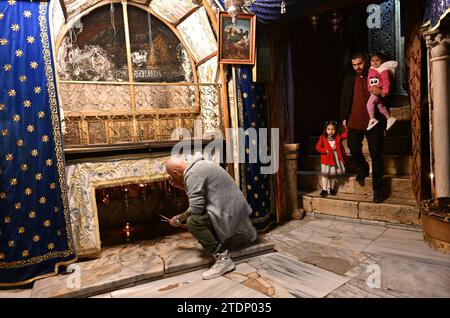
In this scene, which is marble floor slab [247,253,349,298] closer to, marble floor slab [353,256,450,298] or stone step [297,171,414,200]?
marble floor slab [353,256,450,298]

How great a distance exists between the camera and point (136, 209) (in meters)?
A: 5.67

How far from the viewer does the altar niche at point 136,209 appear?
16.2ft

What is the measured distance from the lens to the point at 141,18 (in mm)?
5395

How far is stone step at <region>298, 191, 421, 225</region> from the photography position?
4.70m

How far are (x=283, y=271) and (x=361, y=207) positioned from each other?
2161mm

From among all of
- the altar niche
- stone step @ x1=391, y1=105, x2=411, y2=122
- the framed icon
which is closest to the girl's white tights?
stone step @ x1=391, y1=105, x2=411, y2=122

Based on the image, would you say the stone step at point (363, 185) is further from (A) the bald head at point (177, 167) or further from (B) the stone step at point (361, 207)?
(A) the bald head at point (177, 167)

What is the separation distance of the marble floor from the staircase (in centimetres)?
38

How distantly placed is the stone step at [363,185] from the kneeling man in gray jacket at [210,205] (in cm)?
269

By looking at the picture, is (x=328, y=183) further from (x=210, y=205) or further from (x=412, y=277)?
(x=210, y=205)

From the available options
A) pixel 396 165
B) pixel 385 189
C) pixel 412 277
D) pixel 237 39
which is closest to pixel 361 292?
pixel 412 277

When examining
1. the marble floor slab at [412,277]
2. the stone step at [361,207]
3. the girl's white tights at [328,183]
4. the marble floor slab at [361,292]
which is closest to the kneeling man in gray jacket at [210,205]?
the marble floor slab at [361,292]
